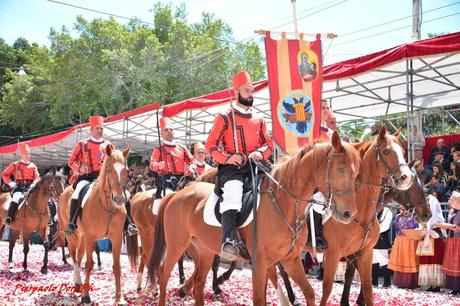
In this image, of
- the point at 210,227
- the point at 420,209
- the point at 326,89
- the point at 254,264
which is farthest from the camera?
the point at 326,89

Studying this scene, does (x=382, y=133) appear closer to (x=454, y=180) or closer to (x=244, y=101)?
(x=244, y=101)

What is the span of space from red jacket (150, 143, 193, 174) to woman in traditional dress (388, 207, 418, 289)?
13.9 ft

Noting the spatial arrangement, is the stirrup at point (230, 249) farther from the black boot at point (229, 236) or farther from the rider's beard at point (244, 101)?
the rider's beard at point (244, 101)

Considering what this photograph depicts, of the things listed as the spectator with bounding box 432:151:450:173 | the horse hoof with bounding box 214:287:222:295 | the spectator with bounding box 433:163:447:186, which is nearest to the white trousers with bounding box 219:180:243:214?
the horse hoof with bounding box 214:287:222:295

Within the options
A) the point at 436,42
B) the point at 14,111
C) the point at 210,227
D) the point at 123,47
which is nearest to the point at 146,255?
the point at 210,227

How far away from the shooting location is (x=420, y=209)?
7305mm

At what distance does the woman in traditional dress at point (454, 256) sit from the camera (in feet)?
29.4

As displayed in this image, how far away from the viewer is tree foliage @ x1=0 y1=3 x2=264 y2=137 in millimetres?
33375

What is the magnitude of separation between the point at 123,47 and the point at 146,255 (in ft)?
89.9

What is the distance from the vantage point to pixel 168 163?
9578 mm

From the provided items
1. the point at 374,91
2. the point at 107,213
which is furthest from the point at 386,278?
the point at 374,91

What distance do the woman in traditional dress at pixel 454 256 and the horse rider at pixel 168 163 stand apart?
4.80 meters

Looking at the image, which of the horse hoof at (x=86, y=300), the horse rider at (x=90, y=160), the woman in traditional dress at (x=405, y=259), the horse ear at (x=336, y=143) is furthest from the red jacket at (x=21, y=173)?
the horse ear at (x=336, y=143)

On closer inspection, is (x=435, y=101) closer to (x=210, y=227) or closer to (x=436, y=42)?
(x=436, y=42)
